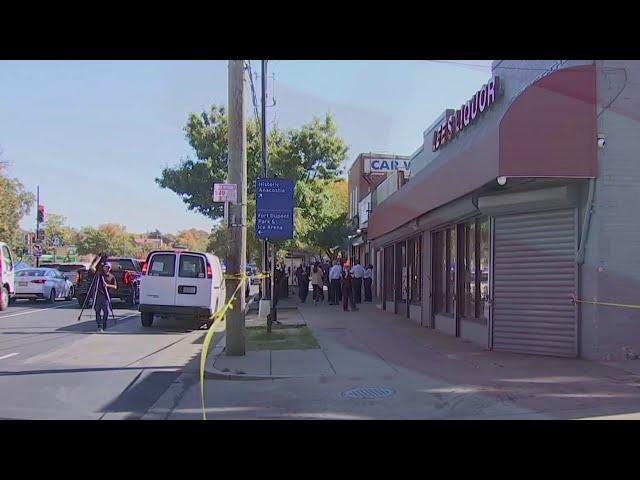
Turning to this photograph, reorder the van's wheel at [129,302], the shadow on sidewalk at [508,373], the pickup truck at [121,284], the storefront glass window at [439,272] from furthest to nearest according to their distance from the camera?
the van's wheel at [129,302]
the pickup truck at [121,284]
the storefront glass window at [439,272]
the shadow on sidewalk at [508,373]

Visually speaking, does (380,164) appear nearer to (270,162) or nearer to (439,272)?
(270,162)

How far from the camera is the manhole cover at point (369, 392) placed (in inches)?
293

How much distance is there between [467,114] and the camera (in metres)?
13.4

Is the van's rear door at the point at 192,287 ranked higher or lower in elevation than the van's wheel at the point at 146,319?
higher

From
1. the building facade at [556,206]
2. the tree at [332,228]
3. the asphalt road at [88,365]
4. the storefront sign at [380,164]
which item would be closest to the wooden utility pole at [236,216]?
the asphalt road at [88,365]

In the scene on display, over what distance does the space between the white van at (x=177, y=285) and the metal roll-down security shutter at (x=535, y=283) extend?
294 inches

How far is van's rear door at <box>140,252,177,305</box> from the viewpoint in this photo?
15.0 metres

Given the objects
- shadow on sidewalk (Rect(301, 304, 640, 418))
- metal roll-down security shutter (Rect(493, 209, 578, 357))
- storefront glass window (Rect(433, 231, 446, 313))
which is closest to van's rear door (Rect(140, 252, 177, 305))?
shadow on sidewalk (Rect(301, 304, 640, 418))

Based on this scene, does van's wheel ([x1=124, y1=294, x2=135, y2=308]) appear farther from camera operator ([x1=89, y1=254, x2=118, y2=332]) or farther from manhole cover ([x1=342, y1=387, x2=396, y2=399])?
manhole cover ([x1=342, y1=387, x2=396, y2=399])

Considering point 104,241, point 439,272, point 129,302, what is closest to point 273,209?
point 439,272

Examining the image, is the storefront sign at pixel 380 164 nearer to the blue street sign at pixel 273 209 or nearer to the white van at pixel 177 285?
the white van at pixel 177 285

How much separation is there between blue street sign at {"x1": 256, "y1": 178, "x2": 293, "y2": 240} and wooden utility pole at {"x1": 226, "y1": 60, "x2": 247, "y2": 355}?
3.04 meters

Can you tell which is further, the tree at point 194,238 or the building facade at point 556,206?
the tree at point 194,238
